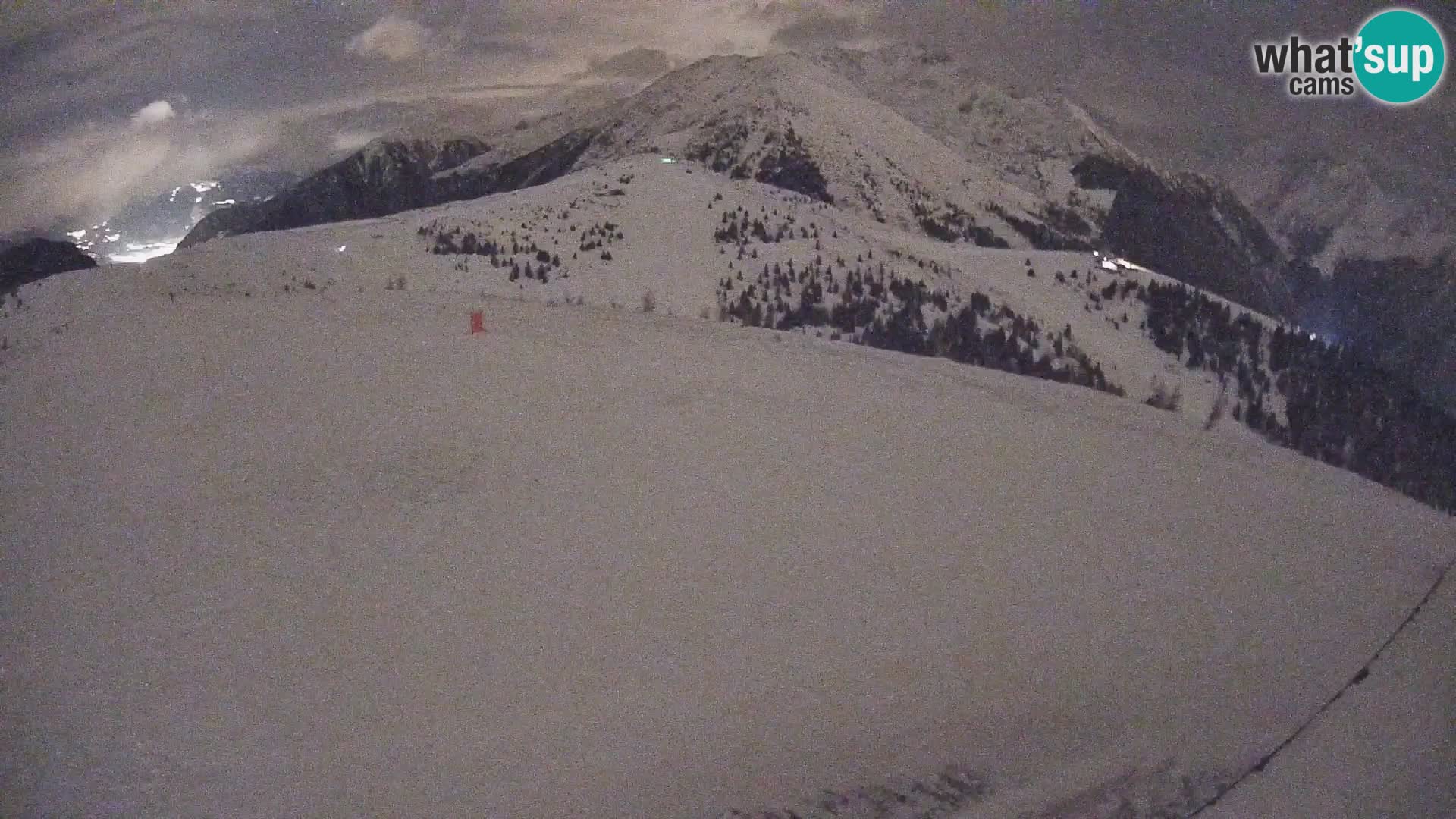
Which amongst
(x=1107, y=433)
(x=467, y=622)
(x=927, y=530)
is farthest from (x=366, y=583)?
(x=1107, y=433)

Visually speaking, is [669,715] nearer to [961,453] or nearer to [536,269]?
[961,453]

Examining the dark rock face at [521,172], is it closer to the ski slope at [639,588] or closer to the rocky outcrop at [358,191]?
the rocky outcrop at [358,191]

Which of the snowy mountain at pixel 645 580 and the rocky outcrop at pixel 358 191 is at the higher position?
the rocky outcrop at pixel 358 191

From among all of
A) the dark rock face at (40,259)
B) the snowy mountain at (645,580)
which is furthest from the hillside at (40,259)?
the snowy mountain at (645,580)

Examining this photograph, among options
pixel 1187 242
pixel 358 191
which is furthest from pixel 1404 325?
pixel 358 191

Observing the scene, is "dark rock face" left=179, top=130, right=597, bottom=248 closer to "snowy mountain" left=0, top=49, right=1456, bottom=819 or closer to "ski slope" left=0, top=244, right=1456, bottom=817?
"snowy mountain" left=0, top=49, right=1456, bottom=819

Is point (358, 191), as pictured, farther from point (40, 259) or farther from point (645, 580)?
point (645, 580)
